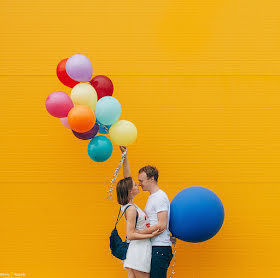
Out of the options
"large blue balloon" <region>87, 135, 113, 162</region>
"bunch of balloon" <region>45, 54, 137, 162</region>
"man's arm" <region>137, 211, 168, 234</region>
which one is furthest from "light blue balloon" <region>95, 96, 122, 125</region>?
"man's arm" <region>137, 211, 168, 234</region>

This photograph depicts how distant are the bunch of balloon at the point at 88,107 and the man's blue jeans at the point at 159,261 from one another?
0.80m

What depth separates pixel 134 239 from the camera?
3047mm

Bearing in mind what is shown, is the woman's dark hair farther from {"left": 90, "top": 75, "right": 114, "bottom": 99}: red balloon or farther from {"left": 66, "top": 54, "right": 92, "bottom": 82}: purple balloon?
{"left": 66, "top": 54, "right": 92, "bottom": 82}: purple balloon

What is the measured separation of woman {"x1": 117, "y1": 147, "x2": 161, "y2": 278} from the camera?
120 inches

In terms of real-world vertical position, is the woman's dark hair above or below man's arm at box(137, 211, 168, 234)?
above

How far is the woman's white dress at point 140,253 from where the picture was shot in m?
3.06

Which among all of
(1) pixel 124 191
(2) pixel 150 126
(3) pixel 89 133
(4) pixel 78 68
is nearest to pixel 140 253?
(1) pixel 124 191

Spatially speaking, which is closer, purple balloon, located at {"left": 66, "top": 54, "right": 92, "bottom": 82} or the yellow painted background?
purple balloon, located at {"left": 66, "top": 54, "right": 92, "bottom": 82}

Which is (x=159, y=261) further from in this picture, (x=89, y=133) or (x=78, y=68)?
(x=78, y=68)

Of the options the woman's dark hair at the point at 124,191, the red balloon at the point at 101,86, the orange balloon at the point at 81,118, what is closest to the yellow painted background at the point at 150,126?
the red balloon at the point at 101,86

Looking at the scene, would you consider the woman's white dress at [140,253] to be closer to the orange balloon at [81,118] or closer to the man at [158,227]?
the man at [158,227]

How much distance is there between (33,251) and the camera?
12.4 ft

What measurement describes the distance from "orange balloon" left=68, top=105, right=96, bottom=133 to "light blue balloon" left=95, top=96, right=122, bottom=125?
0.07 metres

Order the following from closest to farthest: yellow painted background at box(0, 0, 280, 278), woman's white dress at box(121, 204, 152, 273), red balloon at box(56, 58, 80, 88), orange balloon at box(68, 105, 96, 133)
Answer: orange balloon at box(68, 105, 96, 133), woman's white dress at box(121, 204, 152, 273), red balloon at box(56, 58, 80, 88), yellow painted background at box(0, 0, 280, 278)
